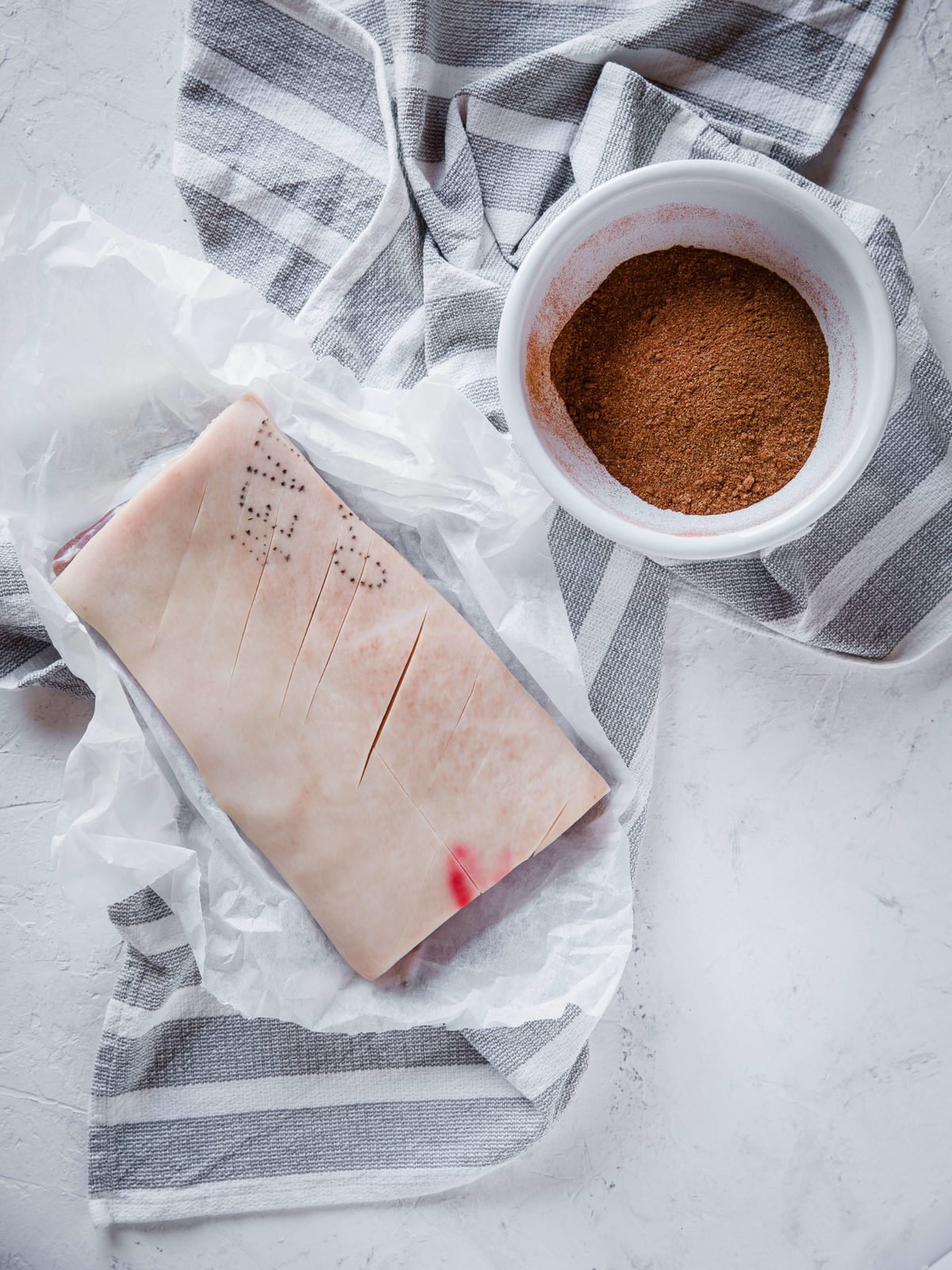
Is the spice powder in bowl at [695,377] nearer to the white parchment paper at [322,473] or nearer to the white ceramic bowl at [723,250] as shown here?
the white ceramic bowl at [723,250]

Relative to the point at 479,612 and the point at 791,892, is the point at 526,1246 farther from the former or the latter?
the point at 479,612

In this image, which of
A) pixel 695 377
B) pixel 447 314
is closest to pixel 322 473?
pixel 447 314

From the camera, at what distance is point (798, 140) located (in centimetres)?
115

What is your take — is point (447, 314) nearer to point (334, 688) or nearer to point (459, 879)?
point (334, 688)

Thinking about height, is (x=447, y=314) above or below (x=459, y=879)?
above

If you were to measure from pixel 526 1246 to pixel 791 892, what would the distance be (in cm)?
62

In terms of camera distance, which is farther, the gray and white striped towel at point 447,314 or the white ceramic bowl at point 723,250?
the gray and white striped towel at point 447,314

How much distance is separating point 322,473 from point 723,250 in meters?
0.57

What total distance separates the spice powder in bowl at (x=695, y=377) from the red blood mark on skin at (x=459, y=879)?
49 cm

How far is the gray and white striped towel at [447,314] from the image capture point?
113 cm

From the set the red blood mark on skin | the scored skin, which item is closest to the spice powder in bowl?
the scored skin

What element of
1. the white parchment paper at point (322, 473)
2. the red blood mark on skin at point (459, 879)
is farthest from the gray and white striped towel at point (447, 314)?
the red blood mark on skin at point (459, 879)

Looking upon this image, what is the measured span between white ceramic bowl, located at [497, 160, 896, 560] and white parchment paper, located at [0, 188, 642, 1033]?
0.26 feet

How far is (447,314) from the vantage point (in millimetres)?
1144
